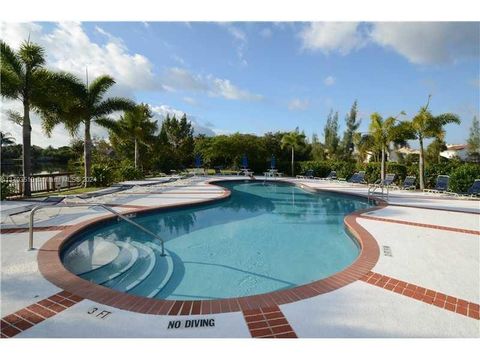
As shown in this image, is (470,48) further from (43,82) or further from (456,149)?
(456,149)

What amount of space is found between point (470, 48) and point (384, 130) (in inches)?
568

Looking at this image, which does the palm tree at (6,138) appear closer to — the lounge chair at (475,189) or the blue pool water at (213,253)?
the blue pool water at (213,253)

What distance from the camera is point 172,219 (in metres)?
10.0

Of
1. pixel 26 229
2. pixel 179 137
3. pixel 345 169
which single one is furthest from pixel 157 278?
pixel 179 137

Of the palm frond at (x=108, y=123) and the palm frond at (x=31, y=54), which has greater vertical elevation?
the palm frond at (x=31, y=54)

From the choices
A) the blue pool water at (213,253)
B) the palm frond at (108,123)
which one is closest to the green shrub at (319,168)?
the blue pool water at (213,253)

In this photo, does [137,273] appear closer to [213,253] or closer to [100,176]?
[213,253]

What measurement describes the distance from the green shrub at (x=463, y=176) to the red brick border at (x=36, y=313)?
16.2 m

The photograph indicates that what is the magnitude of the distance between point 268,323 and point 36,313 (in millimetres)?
2572

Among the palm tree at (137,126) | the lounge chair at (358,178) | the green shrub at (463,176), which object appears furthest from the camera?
the palm tree at (137,126)

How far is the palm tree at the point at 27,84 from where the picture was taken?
38.3ft

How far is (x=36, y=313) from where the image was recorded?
3.40 metres
